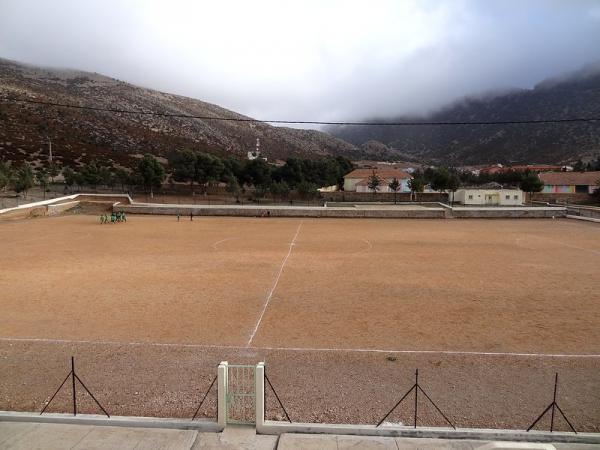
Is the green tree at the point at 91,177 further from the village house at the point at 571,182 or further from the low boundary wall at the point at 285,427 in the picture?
the village house at the point at 571,182

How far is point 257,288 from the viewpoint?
14727 mm

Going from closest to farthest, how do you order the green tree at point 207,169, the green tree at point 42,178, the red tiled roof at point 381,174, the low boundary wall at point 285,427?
the low boundary wall at point 285,427 < the green tree at point 42,178 < the green tree at point 207,169 < the red tiled roof at point 381,174

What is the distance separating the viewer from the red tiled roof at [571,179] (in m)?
66.2

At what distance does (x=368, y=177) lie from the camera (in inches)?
2891

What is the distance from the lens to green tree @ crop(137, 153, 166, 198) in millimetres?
56719

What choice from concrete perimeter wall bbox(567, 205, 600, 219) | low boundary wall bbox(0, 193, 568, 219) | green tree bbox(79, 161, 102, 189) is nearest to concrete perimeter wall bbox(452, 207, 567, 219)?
low boundary wall bbox(0, 193, 568, 219)

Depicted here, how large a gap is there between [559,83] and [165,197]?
133 metres

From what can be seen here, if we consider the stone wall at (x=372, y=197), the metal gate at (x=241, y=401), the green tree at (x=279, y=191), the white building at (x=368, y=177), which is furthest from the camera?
the white building at (x=368, y=177)

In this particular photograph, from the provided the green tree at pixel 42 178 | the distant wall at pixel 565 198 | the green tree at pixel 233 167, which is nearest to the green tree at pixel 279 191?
the green tree at pixel 233 167

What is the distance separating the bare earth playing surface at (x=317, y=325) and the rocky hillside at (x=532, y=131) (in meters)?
105

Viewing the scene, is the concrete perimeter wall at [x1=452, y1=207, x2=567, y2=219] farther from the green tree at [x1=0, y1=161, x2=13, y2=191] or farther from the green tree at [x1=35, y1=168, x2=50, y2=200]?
the green tree at [x1=35, y1=168, x2=50, y2=200]

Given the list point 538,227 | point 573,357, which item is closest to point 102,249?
point 573,357

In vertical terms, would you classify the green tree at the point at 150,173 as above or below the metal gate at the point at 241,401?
above

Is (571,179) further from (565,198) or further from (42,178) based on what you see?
(42,178)
